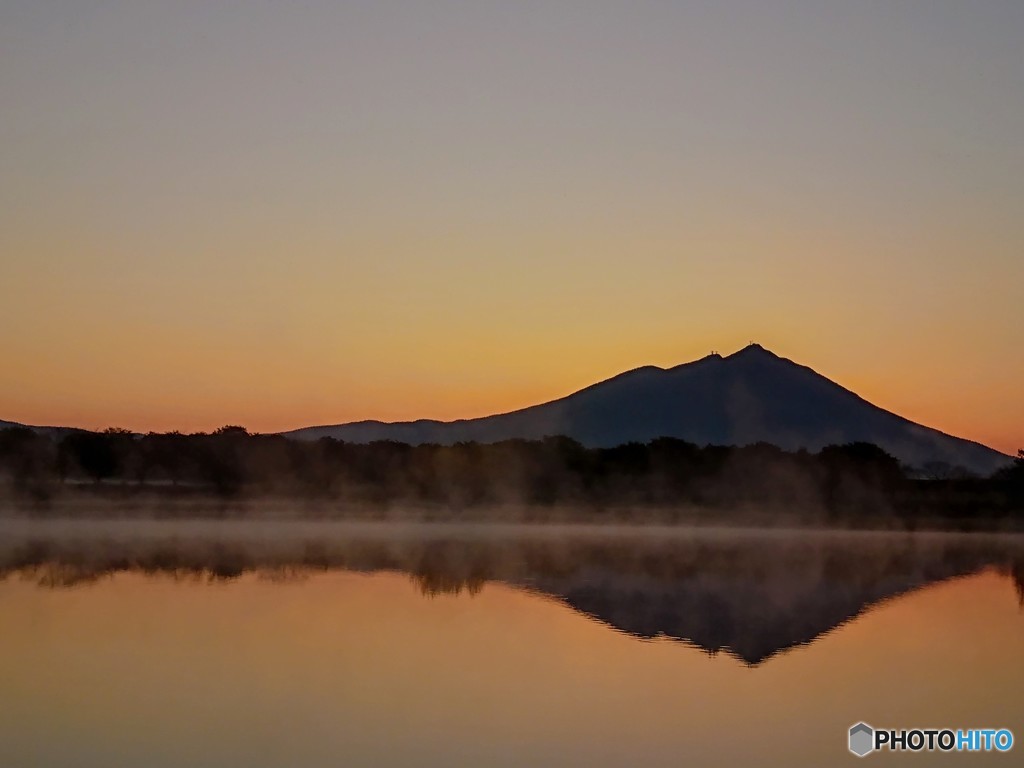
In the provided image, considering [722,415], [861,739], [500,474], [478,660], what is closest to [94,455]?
[500,474]

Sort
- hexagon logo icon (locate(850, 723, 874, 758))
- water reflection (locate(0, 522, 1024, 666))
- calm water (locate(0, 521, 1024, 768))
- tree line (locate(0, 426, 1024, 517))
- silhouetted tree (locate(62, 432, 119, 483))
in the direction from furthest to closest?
silhouetted tree (locate(62, 432, 119, 483))
tree line (locate(0, 426, 1024, 517))
water reflection (locate(0, 522, 1024, 666))
hexagon logo icon (locate(850, 723, 874, 758))
calm water (locate(0, 521, 1024, 768))

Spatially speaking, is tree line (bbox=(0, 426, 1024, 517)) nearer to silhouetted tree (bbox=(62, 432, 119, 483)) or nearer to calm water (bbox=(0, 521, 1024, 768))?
silhouetted tree (bbox=(62, 432, 119, 483))

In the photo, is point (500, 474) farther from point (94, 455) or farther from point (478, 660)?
point (478, 660)

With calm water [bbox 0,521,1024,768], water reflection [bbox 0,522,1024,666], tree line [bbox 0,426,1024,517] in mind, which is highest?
tree line [bbox 0,426,1024,517]

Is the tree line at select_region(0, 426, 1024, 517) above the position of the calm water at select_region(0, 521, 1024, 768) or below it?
above

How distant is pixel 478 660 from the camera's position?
12.1 meters

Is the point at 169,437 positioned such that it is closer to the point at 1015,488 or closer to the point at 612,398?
the point at 1015,488

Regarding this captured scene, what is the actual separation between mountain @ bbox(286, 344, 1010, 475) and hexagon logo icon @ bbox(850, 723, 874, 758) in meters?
112

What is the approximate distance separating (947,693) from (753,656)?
230 centimetres

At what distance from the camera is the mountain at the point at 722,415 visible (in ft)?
435

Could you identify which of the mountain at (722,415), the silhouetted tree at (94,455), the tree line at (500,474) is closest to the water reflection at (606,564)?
the tree line at (500,474)

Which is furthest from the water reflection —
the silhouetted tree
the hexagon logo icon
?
the silhouetted tree

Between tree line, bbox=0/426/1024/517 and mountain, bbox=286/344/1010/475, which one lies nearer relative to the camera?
tree line, bbox=0/426/1024/517

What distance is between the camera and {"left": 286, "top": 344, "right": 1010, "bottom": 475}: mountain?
5221 inches
